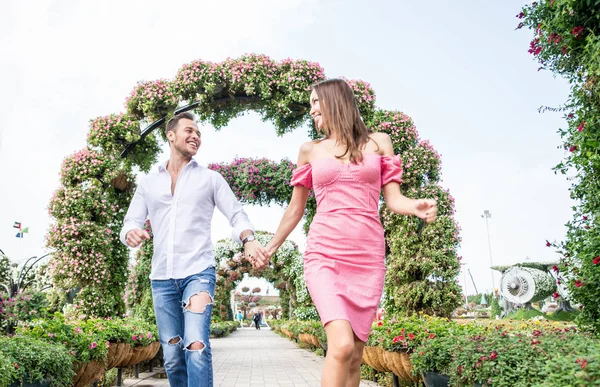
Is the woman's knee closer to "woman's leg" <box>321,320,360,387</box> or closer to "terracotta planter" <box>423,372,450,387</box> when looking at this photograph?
"woman's leg" <box>321,320,360,387</box>

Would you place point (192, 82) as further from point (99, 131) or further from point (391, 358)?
point (391, 358)

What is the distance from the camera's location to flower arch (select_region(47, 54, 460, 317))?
8.77 m

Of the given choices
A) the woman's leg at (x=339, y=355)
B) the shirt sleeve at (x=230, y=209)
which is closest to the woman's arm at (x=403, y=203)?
the woman's leg at (x=339, y=355)

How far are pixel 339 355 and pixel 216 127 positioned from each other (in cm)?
816

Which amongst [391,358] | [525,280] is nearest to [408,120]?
[391,358]

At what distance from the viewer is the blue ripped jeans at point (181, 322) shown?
2.88 metres

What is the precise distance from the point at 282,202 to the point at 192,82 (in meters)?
3.00

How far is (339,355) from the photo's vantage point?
225cm

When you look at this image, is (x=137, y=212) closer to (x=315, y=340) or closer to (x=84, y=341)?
(x=84, y=341)

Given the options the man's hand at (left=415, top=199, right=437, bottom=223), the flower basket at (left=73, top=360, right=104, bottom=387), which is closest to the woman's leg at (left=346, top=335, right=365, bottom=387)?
the man's hand at (left=415, top=199, right=437, bottom=223)

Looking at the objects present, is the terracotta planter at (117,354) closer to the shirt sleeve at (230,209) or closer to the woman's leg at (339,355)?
the shirt sleeve at (230,209)

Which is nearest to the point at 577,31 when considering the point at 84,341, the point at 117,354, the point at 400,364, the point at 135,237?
the point at 135,237

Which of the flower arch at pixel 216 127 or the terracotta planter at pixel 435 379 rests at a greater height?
the flower arch at pixel 216 127

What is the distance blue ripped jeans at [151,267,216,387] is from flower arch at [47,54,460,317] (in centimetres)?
614
